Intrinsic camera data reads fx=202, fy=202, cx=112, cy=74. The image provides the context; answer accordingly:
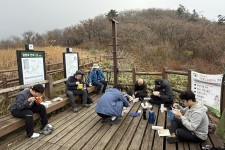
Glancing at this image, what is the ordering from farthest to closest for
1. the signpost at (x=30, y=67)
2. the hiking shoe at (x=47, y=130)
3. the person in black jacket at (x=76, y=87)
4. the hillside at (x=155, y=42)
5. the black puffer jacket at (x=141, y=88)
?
the hillside at (x=155, y=42), the black puffer jacket at (x=141, y=88), the person in black jacket at (x=76, y=87), the signpost at (x=30, y=67), the hiking shoe at (x=47, y=130)

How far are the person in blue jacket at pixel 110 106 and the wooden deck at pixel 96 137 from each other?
0.19 meters

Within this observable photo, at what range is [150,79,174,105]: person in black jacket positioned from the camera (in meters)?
6.09

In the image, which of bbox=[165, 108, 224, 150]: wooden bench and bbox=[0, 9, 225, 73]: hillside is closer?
bbox=[165, 108, 224, 150]: wooden bench

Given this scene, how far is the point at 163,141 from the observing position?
384 cm

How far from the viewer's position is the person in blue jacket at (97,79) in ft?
25.9

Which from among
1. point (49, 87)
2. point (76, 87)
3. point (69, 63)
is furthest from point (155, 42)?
point (49, 87)

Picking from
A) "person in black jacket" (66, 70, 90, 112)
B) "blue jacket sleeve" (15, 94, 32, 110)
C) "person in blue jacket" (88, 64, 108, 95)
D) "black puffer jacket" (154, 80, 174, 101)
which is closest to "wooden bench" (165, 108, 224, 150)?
"black puffer jacket" (154, 80, 174, 101)

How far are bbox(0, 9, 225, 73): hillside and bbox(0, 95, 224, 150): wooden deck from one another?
12.0 meters

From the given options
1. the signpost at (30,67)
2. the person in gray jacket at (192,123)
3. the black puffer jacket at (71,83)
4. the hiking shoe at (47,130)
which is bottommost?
the hiking shoe at (47,130)

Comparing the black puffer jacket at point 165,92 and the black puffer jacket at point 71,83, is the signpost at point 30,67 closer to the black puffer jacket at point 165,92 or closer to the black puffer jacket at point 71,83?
the black puffer jacket at point 71,83

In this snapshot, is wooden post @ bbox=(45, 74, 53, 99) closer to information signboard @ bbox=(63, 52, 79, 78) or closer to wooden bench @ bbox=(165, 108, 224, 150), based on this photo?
information signboard @ bbox=(63, 52, 79, 78)

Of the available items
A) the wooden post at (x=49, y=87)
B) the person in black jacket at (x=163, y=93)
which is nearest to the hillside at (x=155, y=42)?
the person in black jacket at (x=163, y=93)

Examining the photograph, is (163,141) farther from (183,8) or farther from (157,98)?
(183,8)

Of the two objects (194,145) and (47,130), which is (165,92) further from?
(47,130)
